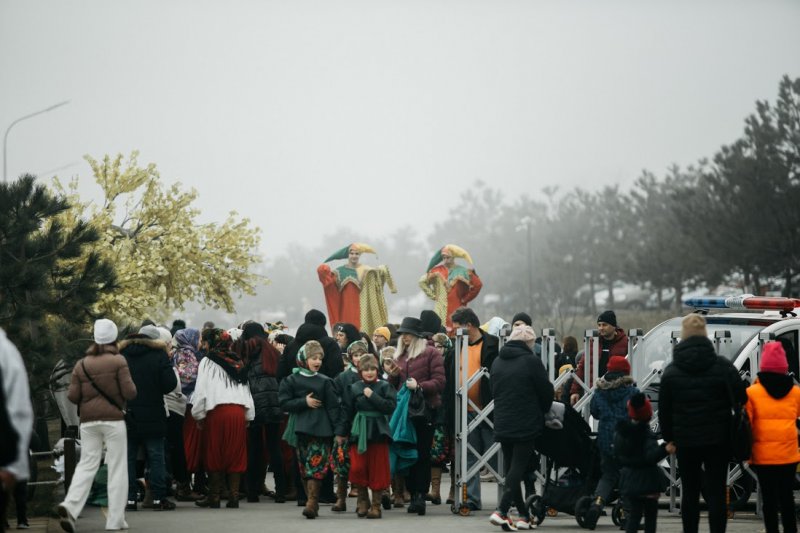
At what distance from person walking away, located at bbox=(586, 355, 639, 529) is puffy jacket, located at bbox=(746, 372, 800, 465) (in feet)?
5.38

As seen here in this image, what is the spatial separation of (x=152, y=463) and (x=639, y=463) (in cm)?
525

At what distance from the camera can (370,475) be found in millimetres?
13281

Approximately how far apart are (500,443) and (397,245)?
142 meters

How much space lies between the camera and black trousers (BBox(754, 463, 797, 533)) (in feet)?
35.4

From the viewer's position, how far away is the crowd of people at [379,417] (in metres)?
10.6

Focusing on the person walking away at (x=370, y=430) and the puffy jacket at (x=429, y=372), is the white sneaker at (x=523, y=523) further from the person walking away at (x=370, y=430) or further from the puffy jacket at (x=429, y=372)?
the puffy jacket at (x=429, y=372)

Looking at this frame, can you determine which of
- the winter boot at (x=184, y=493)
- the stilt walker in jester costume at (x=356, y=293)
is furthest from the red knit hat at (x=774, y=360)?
the stilt walker in jester costume at (x=356, y=293)

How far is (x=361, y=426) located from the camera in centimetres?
1327

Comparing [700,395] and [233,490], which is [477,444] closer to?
[233,490]

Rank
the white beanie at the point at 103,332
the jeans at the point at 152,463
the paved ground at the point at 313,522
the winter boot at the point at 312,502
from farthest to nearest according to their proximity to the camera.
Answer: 1. the jeans at the point at 152,463
2. the winter boot at the point at 312,502
3. the paved ground at the point at 313,522
4. the white beanie at the point at 103,332

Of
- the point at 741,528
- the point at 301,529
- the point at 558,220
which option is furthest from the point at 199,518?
the point at 558,220

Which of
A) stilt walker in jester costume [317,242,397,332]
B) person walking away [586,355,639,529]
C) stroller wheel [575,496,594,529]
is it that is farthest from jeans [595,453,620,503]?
stilt walker in jester costume [317,242,397,332]

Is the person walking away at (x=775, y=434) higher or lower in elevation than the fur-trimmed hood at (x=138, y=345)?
lower

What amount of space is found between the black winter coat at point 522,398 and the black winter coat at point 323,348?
91.9 inches
